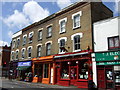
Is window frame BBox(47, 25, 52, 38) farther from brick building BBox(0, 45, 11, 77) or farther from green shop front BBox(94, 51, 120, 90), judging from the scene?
brick building BBox(0, 45, 11, 77)

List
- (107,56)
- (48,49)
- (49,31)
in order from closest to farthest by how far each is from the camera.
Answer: (107,56) → (48,49) → (49,31)

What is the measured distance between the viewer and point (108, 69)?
14758 millimetres

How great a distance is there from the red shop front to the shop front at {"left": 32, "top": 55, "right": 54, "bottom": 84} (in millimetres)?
1183

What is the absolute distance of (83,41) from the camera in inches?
672

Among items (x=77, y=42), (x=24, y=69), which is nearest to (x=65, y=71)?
(x=77, y=42)

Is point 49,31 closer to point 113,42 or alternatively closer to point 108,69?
point 113,42

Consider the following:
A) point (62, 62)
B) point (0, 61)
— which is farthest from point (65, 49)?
point (0, 61)

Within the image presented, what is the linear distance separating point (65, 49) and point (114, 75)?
22.9 feet

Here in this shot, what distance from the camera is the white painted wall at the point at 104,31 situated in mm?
14820

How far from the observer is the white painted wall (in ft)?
48.6

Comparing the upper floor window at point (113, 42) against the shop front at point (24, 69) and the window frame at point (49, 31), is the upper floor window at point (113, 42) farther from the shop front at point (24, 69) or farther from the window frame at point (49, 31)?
the shop front at point (24, 69)

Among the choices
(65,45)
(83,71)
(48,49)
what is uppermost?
(65,45)

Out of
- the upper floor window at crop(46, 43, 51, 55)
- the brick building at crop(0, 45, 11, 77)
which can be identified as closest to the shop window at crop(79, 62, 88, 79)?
the upper floor window at crop(46, 43, 51, 55)

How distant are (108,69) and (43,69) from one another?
1094 cm
